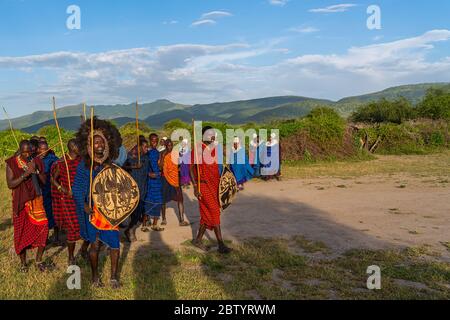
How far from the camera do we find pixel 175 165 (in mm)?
7871

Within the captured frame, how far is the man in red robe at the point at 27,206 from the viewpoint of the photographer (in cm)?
512

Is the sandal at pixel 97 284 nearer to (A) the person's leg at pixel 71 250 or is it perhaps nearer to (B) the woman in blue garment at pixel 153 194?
(A) the person's leg at pixel 71 250

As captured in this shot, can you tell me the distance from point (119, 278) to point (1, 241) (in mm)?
3168

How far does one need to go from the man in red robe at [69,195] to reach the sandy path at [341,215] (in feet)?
4.00

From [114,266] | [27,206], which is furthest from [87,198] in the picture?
[27,206]

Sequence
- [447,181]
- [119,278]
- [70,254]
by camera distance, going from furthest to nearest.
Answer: [447,181]
[70,254]
[119,278]

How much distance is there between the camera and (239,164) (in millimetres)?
13008

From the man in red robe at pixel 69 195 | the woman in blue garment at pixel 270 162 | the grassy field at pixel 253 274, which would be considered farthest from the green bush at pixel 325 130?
the man in red robe at pixel 69 195

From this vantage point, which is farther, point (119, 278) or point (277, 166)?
point (277, 166)

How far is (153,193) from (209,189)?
1.68m

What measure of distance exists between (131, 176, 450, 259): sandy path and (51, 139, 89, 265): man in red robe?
1221mm

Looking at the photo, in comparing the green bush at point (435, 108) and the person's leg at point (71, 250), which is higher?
the green bush at point (435, 108)
